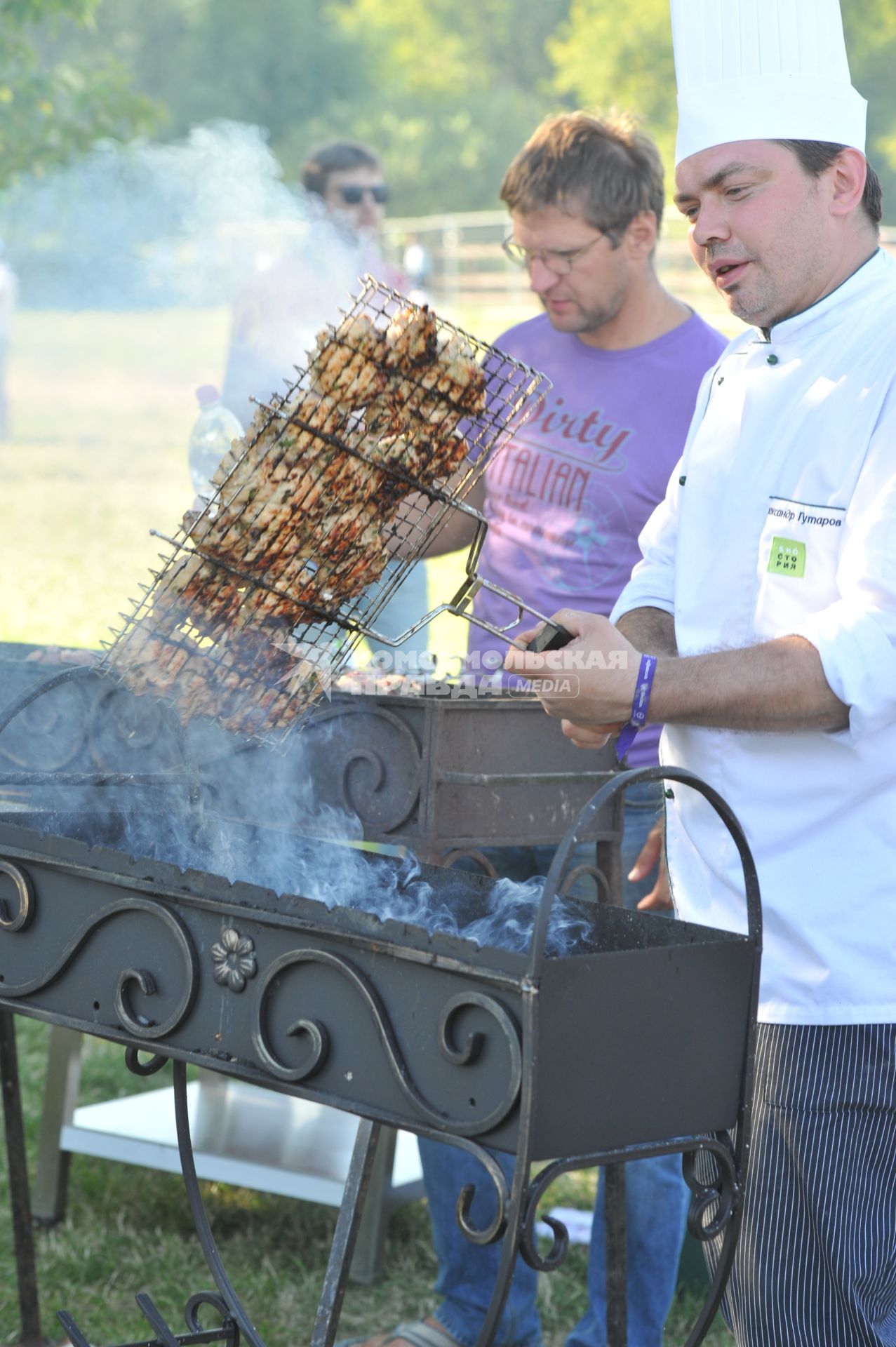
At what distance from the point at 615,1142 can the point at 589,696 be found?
60cm

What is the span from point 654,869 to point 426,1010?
1612 mm

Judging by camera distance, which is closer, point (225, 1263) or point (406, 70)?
point (225, 1263)

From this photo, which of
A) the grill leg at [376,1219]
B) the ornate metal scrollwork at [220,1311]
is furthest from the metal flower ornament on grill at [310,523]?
the grill leg at [376,1219]

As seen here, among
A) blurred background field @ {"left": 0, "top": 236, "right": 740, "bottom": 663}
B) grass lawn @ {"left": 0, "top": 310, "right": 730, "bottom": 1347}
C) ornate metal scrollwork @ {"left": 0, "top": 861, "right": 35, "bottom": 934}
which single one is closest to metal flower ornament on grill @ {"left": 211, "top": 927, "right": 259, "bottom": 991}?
ornate metal scrollwork @ {"left": 0, "top": 861, "right": 35, "bottom": 934}

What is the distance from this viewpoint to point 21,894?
6.86 feet

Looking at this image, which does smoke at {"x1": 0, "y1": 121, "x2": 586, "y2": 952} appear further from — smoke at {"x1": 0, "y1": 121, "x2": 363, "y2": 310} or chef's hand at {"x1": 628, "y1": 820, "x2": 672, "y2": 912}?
smoke at {"x1": 0, "y1": 121, "x2": 363, "y2": 310}

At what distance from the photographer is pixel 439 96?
4638cm

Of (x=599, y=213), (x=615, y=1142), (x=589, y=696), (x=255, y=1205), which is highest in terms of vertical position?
(x=599, y=213)

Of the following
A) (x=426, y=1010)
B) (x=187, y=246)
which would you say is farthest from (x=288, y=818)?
(x=187, y=246)

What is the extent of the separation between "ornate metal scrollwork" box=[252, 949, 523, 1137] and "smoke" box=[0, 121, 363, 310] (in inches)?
499

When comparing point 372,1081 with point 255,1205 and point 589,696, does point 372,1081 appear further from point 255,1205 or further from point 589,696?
point 255,1205

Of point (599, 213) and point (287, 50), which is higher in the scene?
point (287, 50)

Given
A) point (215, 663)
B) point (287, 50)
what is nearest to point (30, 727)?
point (215, 663)

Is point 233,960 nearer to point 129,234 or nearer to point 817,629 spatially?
point 817,629
